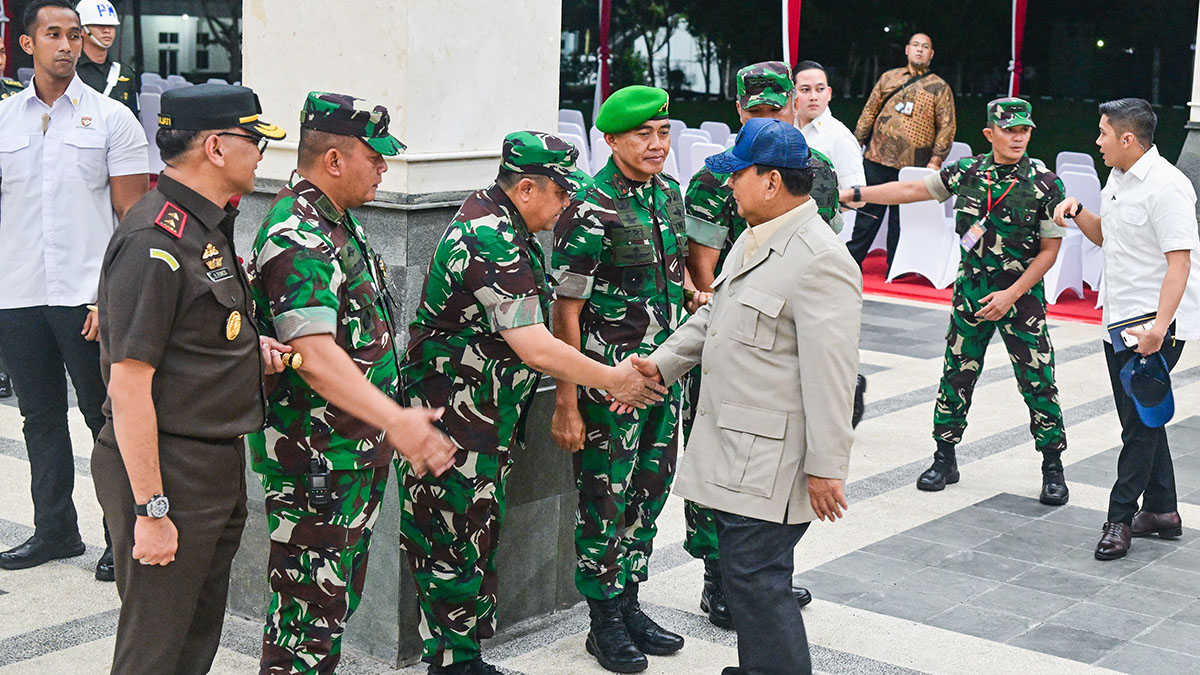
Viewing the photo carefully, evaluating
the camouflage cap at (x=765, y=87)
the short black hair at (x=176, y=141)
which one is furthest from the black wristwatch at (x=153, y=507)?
the camouflage cap at (x=765, y=87)

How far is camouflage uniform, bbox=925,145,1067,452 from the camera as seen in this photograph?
619cm

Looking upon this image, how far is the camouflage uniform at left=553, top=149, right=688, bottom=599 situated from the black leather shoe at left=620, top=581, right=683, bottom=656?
0.09 m

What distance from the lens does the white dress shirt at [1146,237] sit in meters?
5.38

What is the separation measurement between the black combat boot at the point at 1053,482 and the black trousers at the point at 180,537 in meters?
4.23

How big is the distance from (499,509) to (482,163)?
113 cm

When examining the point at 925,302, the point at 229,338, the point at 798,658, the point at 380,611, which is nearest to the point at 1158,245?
the point at 798,658

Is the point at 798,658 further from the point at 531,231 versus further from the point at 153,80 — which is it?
the point at 153,80

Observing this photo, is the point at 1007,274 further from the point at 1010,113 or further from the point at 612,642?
the point at 612,642

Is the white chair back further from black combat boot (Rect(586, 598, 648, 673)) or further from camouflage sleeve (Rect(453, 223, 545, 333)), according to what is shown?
camouflage sleeve (Rect(453, 223, 545, 333))

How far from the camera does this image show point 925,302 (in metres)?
11.3

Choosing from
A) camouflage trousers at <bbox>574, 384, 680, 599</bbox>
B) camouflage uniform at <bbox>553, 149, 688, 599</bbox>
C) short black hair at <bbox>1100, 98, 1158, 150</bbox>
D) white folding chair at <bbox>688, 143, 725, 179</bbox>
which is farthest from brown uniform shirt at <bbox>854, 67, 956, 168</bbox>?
camouflage trousers at <bbox>574, 384, 680, 599</bbox>

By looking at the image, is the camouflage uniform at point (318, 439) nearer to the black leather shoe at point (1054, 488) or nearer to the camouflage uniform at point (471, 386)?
the camouflage uniform at point (471, 386)

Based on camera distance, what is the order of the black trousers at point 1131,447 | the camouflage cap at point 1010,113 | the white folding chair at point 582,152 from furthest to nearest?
1. the white folding chair at point 582,152
2. the camouflage cap at point 1010,113
3. the black trousers at point 1131,447

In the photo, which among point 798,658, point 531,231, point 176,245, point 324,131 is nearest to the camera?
point 176,245
